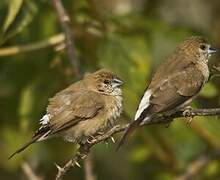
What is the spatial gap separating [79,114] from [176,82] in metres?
0.72

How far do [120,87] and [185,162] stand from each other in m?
1.68

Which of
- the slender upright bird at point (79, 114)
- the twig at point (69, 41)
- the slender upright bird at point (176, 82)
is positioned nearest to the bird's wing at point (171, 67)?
the slender upright bird at point (176, 82)

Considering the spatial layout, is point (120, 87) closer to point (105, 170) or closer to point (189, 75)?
point (189, 75)

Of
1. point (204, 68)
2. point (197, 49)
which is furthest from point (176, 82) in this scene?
point (197, 49)

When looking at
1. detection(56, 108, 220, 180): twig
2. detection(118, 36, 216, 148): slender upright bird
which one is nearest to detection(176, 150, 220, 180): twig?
detection(118, 36, 216, 148): slender upright bird

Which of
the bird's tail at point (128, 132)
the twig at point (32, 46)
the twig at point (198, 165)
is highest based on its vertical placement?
the twig at point (32, 46)

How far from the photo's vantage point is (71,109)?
6.44m

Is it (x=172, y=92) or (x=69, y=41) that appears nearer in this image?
(x=172, y=92)

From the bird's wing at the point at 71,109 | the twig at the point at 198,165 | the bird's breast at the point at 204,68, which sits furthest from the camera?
the twig at the point at 198,165

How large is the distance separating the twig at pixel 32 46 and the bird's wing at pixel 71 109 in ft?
3.29

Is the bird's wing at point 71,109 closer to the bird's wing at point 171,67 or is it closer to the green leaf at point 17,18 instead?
the bird's wing at point 171,67

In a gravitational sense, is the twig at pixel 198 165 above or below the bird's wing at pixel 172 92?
below

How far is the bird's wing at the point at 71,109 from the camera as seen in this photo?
20.6 ft

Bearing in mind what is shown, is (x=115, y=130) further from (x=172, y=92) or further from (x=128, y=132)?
(x=172, y=92)
